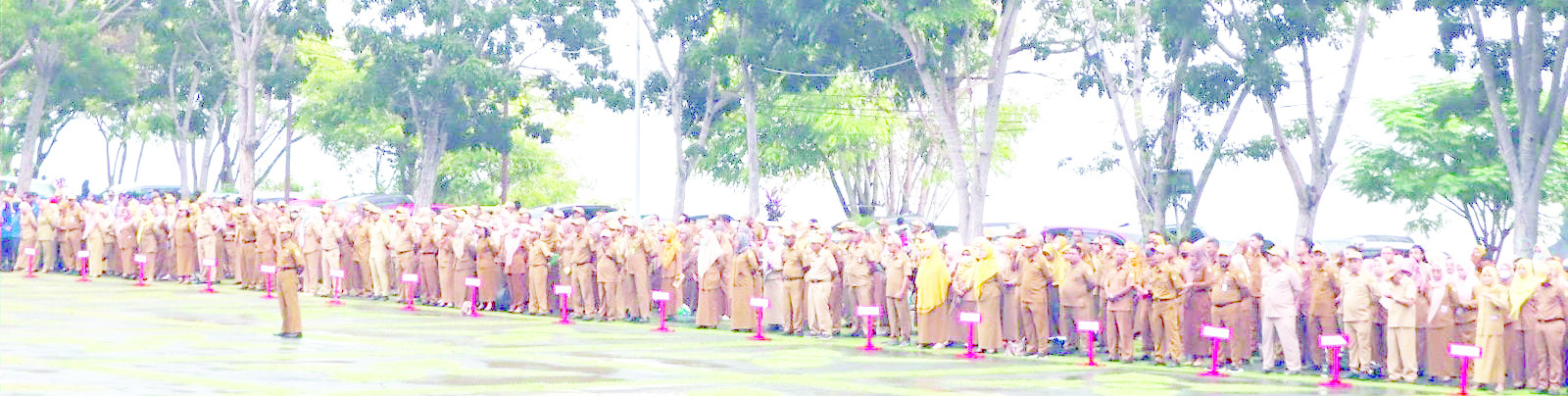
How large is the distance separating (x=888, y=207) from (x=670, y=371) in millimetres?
45865

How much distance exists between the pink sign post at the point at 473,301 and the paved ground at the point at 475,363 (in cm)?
68

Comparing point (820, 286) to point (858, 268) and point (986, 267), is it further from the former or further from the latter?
point (986, 267)

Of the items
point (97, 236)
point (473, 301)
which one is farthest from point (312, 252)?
point (97, 236)

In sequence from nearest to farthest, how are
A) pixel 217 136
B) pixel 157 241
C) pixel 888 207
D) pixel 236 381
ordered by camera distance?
pixel 236 381 → pixel 157 241 → pixel 888 207 → pixel 217 136

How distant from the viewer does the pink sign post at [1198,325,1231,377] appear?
2098 cm

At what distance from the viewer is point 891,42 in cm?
3928

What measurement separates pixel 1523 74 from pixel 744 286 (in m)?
12.6

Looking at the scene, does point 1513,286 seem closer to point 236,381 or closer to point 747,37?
point 236,381

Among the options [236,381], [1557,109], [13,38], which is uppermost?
[13,38]

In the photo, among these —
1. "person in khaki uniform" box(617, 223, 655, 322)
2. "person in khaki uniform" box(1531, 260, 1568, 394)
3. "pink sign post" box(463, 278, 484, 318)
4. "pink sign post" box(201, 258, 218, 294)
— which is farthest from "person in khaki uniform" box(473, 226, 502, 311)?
"person in khaki uniform" box(1531, 260, 1568, 394)

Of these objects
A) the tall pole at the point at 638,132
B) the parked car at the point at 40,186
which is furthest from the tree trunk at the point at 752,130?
the parked car at the point at 40,186

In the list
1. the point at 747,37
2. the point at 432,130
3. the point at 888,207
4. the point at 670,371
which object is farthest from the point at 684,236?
the point at 888,207

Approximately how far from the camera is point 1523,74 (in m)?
31.1

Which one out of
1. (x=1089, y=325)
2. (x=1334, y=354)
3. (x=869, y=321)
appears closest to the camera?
(x=1334, y=354)
